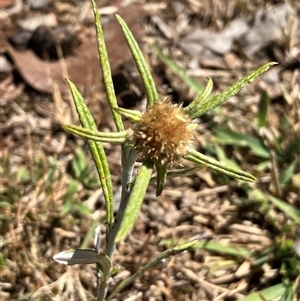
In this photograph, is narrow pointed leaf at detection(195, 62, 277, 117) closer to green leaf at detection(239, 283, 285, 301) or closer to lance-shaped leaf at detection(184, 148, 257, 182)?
lance-shaped leaf at detection(184, 148, 257, 182)

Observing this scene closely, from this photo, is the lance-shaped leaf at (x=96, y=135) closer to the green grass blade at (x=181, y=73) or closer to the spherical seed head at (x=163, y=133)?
the spherical seed head at (x=163, y=133)

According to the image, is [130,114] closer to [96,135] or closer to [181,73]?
[96,135]

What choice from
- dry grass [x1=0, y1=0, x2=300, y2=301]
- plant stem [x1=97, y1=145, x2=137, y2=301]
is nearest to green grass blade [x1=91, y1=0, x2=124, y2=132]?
plant stem [x1=97, y1=145, x2=137, y2=301]

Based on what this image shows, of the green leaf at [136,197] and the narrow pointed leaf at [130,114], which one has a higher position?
the narrow pointed leaf at [130,114]

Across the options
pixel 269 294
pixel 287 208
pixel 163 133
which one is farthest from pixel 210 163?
pixel 287 208

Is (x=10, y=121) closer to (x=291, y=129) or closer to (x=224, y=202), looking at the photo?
(x=224, y=202)

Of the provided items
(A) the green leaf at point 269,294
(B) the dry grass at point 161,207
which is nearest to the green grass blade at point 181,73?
(B) the dry grass at point 161,207
